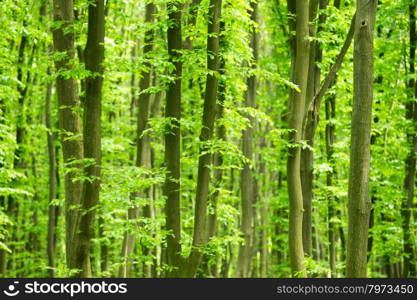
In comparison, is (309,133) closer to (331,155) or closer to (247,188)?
(331,155)

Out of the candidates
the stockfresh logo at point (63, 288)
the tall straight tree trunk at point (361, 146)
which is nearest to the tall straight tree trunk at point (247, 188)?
the stockfresh logo at point (63, 288)

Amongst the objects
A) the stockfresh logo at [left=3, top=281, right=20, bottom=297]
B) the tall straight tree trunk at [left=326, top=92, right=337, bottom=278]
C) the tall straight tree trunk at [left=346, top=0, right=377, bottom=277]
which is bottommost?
the stockfresh logo at [left=3, top=281, right=20, bottom=297]

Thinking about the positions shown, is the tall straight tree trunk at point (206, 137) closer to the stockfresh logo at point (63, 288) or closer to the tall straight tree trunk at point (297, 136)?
the tall straight tree trunk at point (297, 136)

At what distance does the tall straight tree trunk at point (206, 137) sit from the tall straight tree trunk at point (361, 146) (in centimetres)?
447

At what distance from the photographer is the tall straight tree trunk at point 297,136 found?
1188 cm

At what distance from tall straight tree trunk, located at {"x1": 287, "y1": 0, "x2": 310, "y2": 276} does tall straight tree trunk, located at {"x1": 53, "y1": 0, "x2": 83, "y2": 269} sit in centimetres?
407

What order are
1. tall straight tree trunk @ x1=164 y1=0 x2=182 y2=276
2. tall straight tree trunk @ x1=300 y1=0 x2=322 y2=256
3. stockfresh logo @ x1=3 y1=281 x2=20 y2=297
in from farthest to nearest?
tall straight tree trunk @ x1=300 y1=0 x2=322 y2=256, tall straight tree trunk @ x1=164 y1=0 x2=182 y2=276, stockfresh logo @ x1=3 y1=281 x2=20 y2=297

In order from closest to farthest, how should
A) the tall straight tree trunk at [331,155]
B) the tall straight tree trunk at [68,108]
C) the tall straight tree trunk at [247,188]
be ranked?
the tall straight tree trunk at [68,108] → the tall straight tree trunk at [247,188] → the tall straight tree trunk at [331,155]

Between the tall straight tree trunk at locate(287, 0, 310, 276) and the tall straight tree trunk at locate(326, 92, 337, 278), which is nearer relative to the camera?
the tall straight tree trunk at locate(287, 0, 310, 276)

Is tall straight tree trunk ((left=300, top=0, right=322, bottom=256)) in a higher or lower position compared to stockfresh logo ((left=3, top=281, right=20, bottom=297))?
higher

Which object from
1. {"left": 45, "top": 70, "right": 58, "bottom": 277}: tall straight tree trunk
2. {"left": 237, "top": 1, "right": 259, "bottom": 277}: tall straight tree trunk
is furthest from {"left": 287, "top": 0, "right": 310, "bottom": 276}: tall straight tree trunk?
{"left": 45, "top": 70, "right": 58, "bottom": 277}: tall straight tree trunk

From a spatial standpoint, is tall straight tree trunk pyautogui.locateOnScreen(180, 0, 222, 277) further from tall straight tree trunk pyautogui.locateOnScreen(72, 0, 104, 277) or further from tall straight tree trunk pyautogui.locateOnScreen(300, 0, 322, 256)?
tall straight tree trunk pyautogui.locateOnScreen(72, 0, 104, 277)

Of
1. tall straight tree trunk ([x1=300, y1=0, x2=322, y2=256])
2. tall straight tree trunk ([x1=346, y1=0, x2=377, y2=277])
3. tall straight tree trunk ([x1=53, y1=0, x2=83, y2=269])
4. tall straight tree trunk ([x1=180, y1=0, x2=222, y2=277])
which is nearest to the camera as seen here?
tall straight tree trunk ([x1=346, y1=0, x2=377, y2=277])

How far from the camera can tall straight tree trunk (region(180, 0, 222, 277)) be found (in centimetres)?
1182
